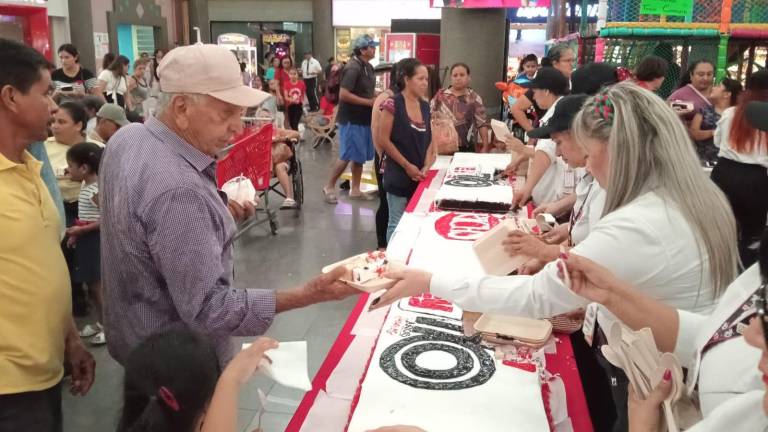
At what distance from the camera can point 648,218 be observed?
1686 mm

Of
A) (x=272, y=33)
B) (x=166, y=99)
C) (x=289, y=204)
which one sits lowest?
(x=289, y=204)

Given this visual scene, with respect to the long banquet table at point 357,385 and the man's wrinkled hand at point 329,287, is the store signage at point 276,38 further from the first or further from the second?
the man's wrinkled hand at point 329,287

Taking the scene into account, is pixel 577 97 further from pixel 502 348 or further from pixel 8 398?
pixel 8 398

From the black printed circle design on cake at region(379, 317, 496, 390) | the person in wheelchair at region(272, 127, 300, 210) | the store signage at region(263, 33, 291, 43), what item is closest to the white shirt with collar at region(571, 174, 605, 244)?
the black printed circle design on cake at region(379, 317, 496, 390)

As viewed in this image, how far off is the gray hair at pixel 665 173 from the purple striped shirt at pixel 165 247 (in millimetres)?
1059

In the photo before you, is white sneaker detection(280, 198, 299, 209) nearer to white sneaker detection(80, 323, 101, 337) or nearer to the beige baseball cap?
white sneaker detection(80, 323, 101, 337)

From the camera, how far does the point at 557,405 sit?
6.09 feet

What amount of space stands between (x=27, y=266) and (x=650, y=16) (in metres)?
7.13

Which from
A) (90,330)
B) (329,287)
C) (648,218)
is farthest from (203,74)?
(90,330)

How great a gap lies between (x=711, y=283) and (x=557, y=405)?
56 centimetres

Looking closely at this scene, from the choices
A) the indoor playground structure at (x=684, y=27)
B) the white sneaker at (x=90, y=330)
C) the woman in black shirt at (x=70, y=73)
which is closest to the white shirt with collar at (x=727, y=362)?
the white sneaker at (x=90, y=330)

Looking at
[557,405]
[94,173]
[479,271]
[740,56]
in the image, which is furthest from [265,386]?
[740,56]

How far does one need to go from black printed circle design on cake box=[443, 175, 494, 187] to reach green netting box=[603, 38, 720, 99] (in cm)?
395

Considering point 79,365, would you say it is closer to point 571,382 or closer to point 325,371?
point 325,371
